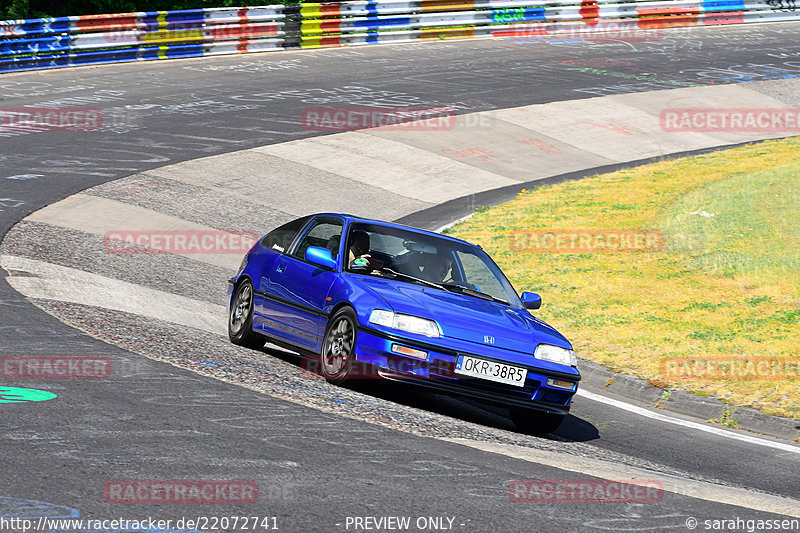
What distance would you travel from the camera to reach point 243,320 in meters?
9.92

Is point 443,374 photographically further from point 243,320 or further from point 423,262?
point 243,320

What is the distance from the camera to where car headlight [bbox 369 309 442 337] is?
771cm

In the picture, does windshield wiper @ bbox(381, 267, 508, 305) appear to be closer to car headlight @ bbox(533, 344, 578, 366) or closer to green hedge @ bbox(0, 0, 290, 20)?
car headlight @ bbox(533, 344, 578, 366)

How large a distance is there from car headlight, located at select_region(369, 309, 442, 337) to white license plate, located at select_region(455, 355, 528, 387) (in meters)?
0.29

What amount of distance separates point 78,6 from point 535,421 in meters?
28.9

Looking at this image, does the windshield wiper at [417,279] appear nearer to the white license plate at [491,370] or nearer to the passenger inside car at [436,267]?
the passenger inside car at [436,267]

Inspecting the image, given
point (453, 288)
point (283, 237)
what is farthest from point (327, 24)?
point (453, 288)

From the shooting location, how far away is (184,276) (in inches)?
531

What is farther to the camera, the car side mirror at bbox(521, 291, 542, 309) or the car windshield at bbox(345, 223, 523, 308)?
the car side mirror at bbox(521, 291, 542, 309)

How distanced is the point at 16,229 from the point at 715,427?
31.7 ft

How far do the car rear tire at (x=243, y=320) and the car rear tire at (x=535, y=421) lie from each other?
9.18 ft

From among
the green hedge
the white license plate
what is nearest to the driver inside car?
the white license plate

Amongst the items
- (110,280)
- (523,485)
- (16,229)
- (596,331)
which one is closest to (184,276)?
(110,280)

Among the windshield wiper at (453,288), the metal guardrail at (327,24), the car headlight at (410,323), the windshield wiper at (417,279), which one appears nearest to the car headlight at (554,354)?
the car headlight at (410,323)
